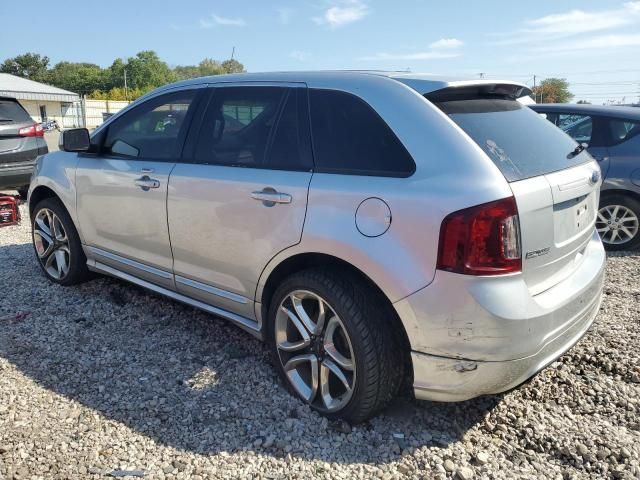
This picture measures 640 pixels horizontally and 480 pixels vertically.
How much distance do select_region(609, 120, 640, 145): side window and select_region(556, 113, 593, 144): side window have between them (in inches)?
9.4

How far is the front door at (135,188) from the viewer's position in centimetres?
370

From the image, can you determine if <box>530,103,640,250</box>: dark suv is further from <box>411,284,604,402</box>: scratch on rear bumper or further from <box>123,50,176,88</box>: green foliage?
<box>123,50,176,88</box>: green foliage

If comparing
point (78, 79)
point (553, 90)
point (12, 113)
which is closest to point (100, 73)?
point (78, 79)

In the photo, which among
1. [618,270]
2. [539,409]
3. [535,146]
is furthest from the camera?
[618,270]

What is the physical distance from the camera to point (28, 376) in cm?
334

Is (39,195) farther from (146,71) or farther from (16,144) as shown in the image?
(146,71)

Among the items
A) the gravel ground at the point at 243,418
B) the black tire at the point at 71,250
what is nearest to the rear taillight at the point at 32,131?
the black tire at the point at 71,250

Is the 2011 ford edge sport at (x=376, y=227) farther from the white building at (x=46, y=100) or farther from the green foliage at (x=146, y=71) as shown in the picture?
the green foliage at (x=146, y=71)

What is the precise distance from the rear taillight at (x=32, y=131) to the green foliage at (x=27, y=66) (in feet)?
313

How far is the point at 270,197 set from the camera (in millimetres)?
2955

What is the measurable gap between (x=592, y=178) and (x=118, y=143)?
327 centimetres

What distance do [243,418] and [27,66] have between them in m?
105

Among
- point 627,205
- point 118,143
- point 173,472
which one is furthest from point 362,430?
point 627,205

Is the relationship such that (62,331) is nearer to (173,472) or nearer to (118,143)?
(118,143)
